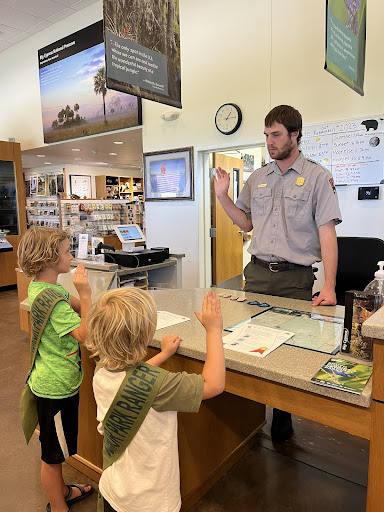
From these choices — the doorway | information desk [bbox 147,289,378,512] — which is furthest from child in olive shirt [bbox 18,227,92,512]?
the doorway

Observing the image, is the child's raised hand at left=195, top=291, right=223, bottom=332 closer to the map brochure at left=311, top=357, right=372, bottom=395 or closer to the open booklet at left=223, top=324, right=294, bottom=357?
the open booklet at left=223, top=324, right=294, bottom=357

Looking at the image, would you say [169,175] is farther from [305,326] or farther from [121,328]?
[121,328]

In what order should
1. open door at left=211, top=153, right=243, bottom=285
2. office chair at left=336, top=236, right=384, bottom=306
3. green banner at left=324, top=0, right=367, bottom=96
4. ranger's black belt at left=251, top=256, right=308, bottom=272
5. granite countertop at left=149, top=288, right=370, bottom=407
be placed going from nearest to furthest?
1. granite countertop at left=149, top=288, right=370, bottom=407
2. ranger's black belt at left=251, top=256, right=308, bottom=272
3. green banner at left=324, top=0, right=367, bottom=96
4. office chair at left=336, top=236, right=384, bottom=306
5. open door at left=211, top=153, right=243, bottom=285

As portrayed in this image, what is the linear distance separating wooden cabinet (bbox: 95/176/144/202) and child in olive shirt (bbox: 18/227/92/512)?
1119cm

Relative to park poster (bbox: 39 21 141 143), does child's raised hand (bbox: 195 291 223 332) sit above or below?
below

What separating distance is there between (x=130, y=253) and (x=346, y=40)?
238 centimetres

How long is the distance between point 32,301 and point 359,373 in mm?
1186

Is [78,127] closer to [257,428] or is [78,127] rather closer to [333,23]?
[333,23]

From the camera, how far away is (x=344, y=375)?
106cm

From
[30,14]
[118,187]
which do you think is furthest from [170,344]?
[118,187]

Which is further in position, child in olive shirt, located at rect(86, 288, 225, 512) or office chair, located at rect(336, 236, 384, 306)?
office chair, located at rect(336, 236, 384, 306)

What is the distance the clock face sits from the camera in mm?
4109

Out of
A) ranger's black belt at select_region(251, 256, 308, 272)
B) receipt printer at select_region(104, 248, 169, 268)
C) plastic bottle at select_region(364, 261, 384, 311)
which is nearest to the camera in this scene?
plastic bottle at select_region(364, 261, 384, 311)

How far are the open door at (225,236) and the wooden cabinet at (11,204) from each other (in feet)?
12.0
